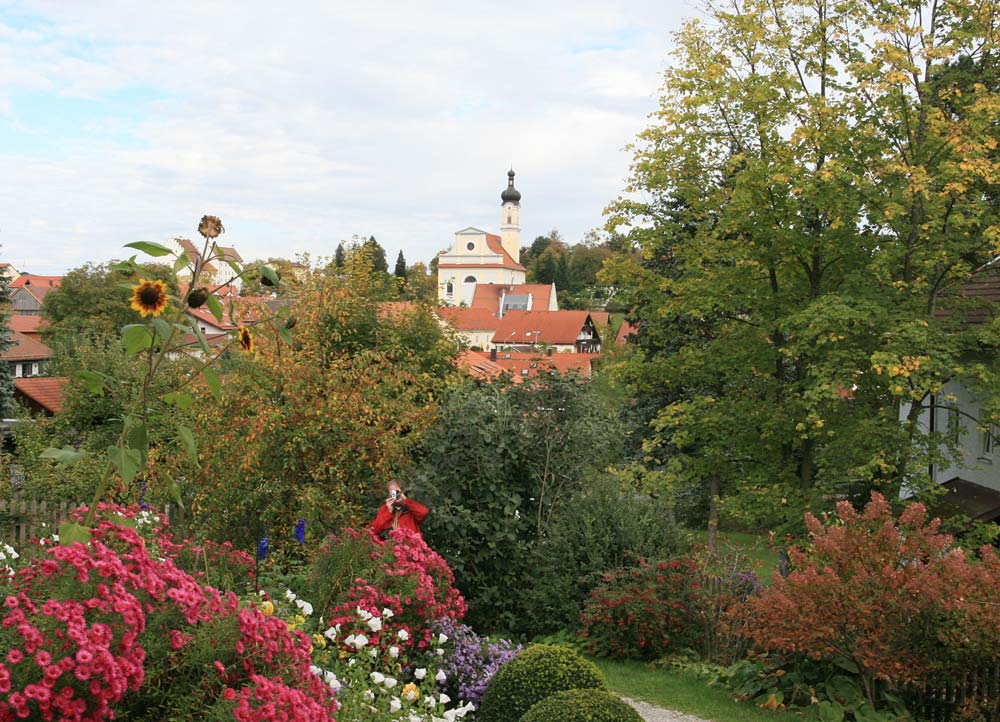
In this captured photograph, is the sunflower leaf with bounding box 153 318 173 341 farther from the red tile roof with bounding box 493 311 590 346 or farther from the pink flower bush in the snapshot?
the red tile roof with bounding box 493 311 590 346

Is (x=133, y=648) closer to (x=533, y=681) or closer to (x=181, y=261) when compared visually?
(x=181, y=261)

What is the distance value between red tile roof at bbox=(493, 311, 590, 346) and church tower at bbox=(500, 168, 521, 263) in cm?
4466

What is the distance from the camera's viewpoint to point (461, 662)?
7359 millimetres

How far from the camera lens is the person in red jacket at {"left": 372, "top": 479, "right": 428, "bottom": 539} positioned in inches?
378

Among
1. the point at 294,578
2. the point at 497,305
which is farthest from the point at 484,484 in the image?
the point at 497,305

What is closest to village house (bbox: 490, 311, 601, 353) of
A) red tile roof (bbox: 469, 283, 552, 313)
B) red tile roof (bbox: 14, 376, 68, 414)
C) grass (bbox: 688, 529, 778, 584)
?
Result: red tile roof (bbox: 469, 283, 552, 313)

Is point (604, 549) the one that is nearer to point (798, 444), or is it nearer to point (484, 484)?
point (484, 484)

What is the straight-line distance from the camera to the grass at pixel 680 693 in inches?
316

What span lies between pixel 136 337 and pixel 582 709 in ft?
11.8

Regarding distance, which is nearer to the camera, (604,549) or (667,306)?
(604,549)

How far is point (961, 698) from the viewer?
7.55m

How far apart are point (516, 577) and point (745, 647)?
2703mm

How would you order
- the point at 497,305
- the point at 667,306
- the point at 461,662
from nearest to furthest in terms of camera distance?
the point at 461,662, the point at 667,306, the point at 497,305

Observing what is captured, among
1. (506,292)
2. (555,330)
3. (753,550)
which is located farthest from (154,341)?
(506,292)
